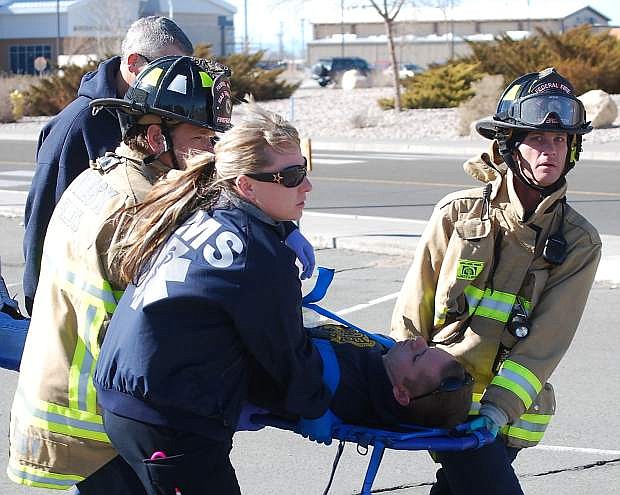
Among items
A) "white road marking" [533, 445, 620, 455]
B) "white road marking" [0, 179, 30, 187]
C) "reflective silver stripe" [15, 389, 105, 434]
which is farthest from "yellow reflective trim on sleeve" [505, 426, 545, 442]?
"white road marking" [0, 179, 30, 187]

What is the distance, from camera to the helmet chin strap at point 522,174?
377cm

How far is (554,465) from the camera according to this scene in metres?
5.59

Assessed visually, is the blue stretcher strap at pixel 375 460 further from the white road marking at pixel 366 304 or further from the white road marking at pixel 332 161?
the white road marking at pixel 332 161

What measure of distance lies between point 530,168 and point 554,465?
7.48 feet

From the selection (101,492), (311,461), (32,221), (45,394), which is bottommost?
(311,461)

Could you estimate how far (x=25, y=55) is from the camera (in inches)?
3497

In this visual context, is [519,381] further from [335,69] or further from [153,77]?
[335,69]

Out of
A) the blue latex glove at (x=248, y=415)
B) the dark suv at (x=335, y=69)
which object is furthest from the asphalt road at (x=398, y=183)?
the dark suv at (x=335, y=69)

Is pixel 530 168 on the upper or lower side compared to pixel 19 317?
upper

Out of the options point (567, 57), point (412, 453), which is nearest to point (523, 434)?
point (412, 453)

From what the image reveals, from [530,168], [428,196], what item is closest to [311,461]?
[530,168]

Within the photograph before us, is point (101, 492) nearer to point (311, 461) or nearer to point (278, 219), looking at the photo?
point (278, 219)

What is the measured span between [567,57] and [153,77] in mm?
28721

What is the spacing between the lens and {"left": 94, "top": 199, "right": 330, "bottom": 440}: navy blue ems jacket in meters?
2.78
